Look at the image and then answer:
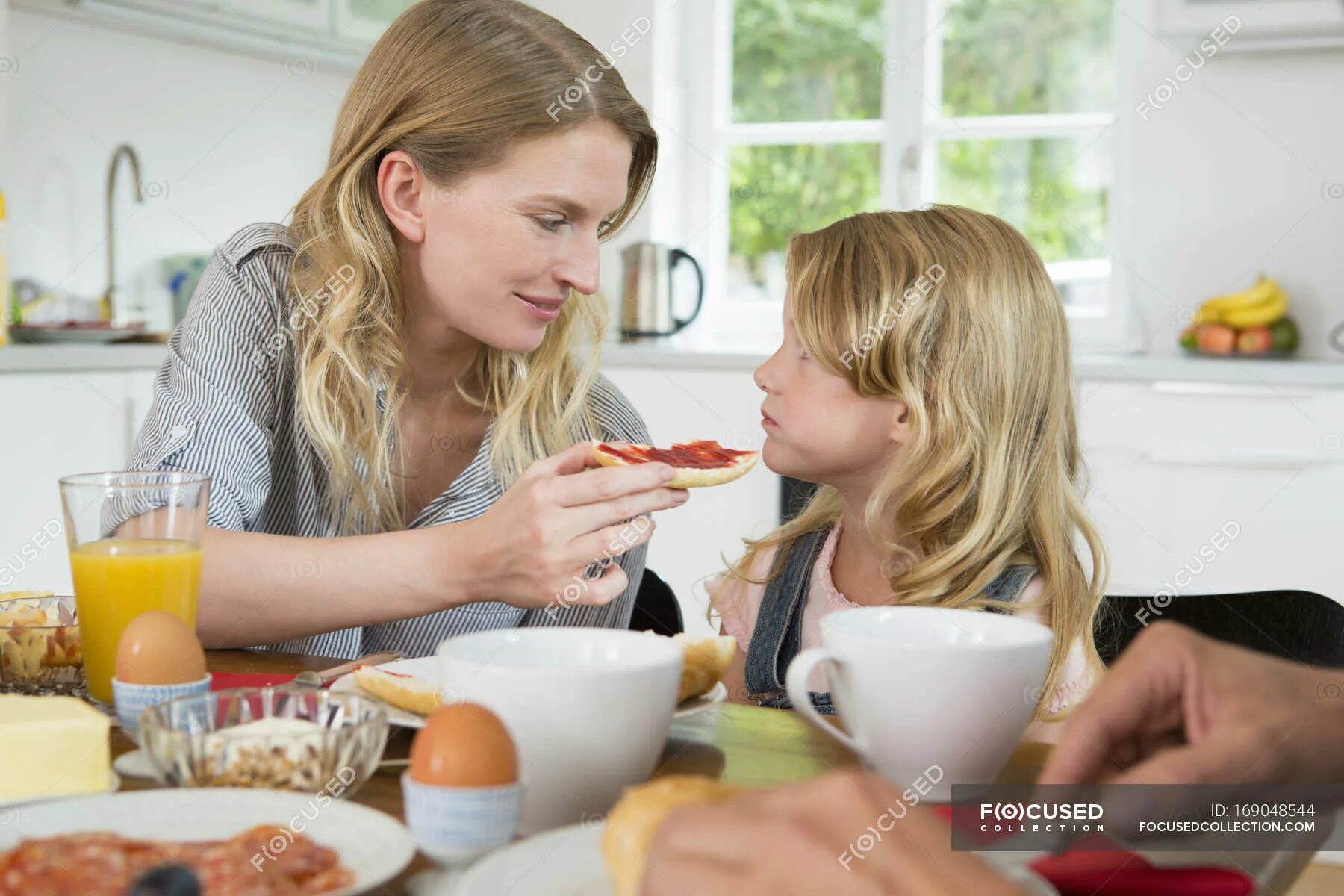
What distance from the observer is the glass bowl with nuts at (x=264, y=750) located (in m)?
0.75

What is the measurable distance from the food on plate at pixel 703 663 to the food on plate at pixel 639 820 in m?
0.33

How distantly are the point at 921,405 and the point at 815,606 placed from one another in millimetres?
284

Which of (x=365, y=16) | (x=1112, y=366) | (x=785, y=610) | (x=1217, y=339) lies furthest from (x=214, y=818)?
(x=365, y=16)

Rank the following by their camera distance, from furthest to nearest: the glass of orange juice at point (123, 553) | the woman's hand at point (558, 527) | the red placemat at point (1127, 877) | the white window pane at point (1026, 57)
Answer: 1. the white window pane at point (1026, 57)
2. the woman's hand at point (558, 527)
3. the glass of orange juice at point (123, 553)
4. the red placemat at point (1127, 877)

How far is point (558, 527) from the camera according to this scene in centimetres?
123

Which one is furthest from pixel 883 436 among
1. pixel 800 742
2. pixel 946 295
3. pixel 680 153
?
pixel 680 153

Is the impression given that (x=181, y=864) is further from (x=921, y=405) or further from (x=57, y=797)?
(x=921, y=405)

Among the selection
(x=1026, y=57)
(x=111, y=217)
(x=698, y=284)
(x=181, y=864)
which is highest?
(x=1026, y=57)

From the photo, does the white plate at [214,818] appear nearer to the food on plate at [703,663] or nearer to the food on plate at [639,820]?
the food on plate at [639,820]

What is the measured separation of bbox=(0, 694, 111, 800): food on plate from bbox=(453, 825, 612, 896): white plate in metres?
0.27

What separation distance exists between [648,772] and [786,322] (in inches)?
38.1

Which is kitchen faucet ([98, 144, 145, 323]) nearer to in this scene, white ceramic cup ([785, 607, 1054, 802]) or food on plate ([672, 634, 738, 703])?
food on plate ([672, 634, 738, 703])

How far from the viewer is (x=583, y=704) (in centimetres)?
71

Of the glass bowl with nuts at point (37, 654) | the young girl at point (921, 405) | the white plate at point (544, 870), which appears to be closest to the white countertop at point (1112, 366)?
the young girl at point (921, 405)
